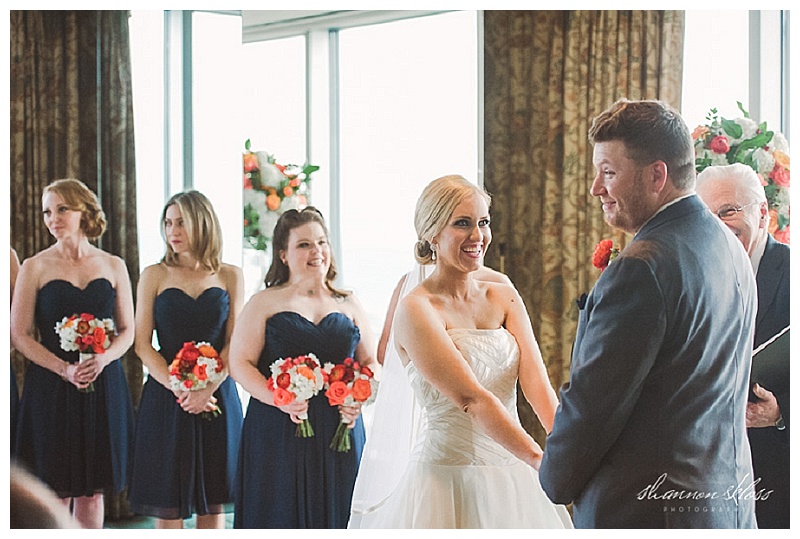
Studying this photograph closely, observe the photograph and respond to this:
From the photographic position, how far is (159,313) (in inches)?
119

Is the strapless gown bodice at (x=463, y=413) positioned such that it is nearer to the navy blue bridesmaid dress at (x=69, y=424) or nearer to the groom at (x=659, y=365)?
the groom at (x=659, y=365)

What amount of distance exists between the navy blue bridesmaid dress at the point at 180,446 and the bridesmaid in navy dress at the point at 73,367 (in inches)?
3.9

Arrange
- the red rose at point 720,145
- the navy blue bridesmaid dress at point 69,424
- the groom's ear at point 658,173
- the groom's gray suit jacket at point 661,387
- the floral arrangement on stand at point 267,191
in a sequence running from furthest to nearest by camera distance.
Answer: the navy blue bridesmaid dress at point 69,424
the floral arrangement on stand at point 267,191
the red rose at point 720,145
the groom's ear at point 658,173
the groom's gray suit jacket at point 661,387

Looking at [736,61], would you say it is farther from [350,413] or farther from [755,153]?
[350,413]

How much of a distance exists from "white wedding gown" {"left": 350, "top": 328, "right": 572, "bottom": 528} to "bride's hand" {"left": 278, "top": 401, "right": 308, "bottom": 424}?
388mm

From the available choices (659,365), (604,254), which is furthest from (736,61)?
(659,365)

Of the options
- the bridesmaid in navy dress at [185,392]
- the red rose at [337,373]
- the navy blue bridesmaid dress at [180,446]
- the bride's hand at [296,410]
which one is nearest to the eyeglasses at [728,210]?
the red rose at [337,373]

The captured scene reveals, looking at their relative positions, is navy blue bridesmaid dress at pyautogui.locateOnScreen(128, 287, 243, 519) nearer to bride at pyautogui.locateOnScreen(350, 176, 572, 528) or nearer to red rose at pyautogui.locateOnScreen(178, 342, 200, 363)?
red rose at pyautogui.locateOnScreen(178, 342, 200, 363)

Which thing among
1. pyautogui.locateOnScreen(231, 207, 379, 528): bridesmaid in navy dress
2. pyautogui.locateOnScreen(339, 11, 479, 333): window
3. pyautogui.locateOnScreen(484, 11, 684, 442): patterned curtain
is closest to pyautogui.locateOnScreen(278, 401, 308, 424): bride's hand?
pyautogui.locateOnScreen(231, 207, 379, 528): bridesmaid in navy dress

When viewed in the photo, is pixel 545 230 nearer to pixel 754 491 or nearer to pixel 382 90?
pixel 382 90

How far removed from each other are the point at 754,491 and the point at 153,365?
2.02m

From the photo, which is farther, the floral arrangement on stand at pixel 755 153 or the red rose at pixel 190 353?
the red rose at pixel 190 353

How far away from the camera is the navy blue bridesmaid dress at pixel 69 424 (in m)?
3.07
